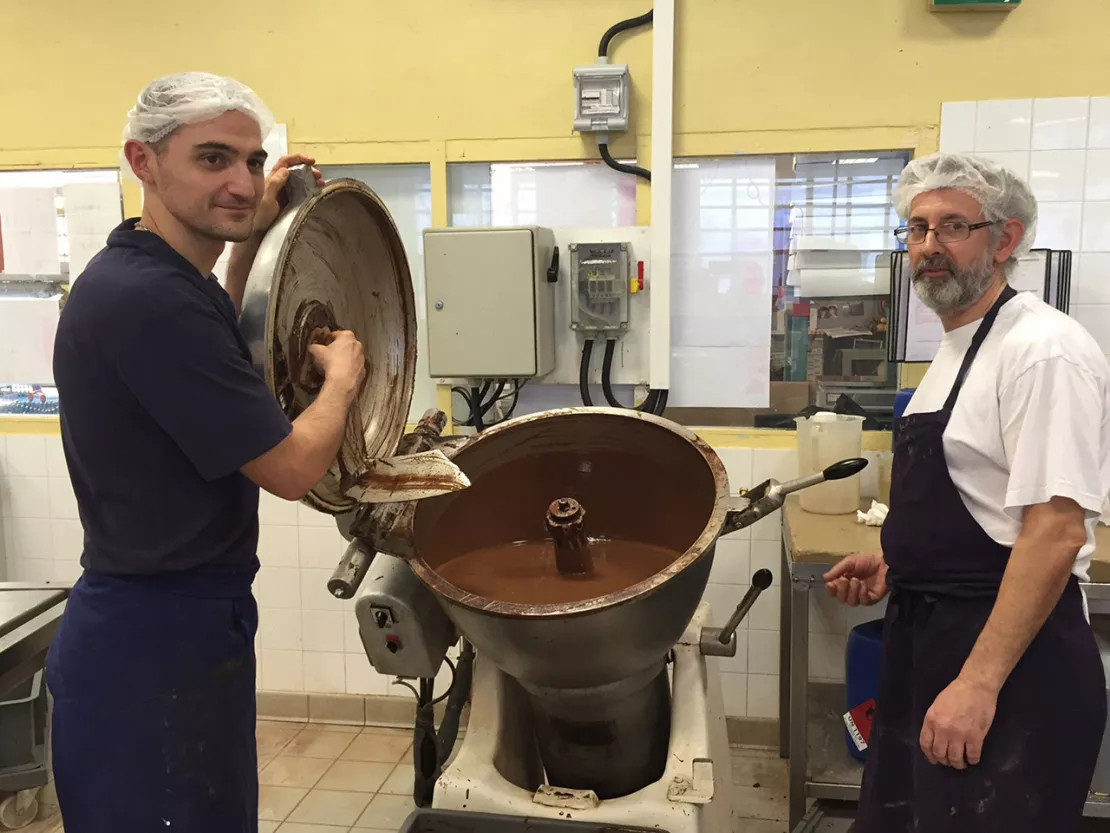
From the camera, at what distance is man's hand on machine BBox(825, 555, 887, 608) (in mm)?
1620

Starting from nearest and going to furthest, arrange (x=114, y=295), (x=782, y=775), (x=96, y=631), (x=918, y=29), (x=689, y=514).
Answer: (x=114, y=295), (x=96, y=631), (x=689, y=514), (x=918, y=29), (x=782, y=775)

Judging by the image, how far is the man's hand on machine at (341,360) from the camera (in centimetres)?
117

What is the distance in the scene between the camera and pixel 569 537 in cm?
130

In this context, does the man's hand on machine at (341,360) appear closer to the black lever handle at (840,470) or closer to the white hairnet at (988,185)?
the black lever handle at (840,470)

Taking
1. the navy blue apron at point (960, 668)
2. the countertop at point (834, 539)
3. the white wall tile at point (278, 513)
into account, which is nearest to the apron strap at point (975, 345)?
the navy blue apron at point (960, 668)

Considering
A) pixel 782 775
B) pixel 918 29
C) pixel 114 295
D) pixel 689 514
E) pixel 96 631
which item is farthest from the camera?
pixel 782 775

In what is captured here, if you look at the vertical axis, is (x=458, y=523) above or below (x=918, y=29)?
below

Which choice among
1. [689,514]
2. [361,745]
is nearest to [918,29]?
[689,514]

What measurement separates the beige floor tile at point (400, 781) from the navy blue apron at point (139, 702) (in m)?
1.37

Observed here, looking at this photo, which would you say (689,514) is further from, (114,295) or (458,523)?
(114,295)

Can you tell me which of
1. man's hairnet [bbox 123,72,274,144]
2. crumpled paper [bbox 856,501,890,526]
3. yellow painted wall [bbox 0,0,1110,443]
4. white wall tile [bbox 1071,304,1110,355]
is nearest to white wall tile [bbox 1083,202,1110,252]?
white wall tile [bbox 1071,304,1110,355]

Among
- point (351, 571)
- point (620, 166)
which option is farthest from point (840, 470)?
point (620, 166)

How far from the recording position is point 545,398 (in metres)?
2.66

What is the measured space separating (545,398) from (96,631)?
1.65 metres
